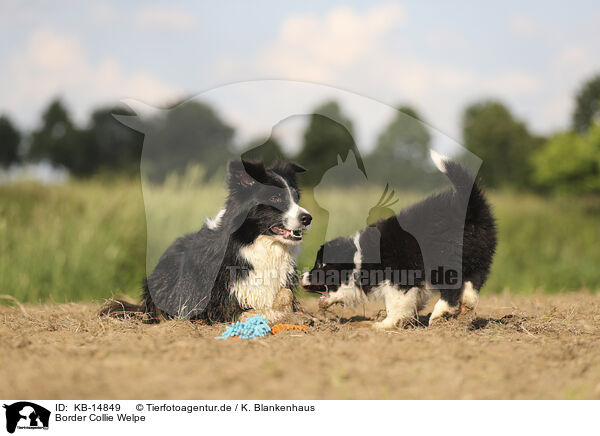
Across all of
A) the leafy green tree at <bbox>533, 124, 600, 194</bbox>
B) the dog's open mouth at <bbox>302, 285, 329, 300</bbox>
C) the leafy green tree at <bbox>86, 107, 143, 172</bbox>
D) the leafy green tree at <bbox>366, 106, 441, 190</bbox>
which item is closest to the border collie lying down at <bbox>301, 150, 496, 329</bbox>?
the leafy green tree at <bbox>366, 106, 441, 190</bbox>

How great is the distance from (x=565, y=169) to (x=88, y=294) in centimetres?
1824

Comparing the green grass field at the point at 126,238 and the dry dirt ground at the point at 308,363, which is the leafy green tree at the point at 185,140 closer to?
the green grass field at the point at 126,238

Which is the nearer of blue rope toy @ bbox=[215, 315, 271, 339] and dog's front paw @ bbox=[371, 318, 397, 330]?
blue rope toy @ bbox=[215, 315, 271, 339]

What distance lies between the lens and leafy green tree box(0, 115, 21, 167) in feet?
115

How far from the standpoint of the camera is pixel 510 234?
48.1 feet

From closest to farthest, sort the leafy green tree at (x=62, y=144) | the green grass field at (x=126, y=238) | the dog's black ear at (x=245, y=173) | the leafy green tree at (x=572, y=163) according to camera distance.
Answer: the dog's black ear at (x=245, y=173) → the green grass field at (x=126, y=238) → the leafy green tree at (x=572, y=163) → the leafy green tree at (x=62, y=144)

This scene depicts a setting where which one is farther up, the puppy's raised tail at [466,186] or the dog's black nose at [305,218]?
the puppy's raised tail at [466,186]

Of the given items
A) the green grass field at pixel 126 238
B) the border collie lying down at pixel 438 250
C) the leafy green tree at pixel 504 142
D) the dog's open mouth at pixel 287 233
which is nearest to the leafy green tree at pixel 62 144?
the green grass field at pixel 126 238

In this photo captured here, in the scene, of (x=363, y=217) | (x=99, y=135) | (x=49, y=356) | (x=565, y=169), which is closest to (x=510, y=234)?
(x=565, y=169)

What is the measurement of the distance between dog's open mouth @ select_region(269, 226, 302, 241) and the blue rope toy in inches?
31.5

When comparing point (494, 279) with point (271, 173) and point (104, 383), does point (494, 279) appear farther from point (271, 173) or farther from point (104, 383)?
point (104, 383)

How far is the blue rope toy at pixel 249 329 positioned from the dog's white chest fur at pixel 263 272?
0.32 m

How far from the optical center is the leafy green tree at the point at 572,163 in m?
19.3
